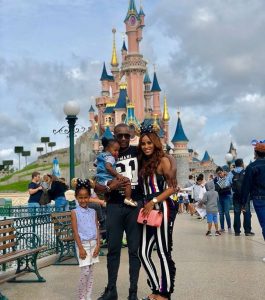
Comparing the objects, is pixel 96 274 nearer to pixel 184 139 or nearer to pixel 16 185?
pixel 184 139

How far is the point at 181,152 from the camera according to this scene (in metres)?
66.8

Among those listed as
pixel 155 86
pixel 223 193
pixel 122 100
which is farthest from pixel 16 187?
pixel 223 193

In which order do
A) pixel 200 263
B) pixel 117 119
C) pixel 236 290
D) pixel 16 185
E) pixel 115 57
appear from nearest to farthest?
pixel 236 290
pixel 200 263
pixel 117 119
pixel 16 185
pixel 115 57

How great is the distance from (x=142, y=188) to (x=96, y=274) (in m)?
2.53

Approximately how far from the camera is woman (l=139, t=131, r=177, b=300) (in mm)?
4586

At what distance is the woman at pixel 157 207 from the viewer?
181 inches

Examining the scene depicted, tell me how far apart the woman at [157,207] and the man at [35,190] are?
6.90 metres

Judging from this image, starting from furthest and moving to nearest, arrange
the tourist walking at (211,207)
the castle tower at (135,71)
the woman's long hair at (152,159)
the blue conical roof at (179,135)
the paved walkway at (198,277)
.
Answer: the castle tower at (135,71) < the blue conical roof at (179,135) < the tourist walking at (211,207) < the paved walkway at (198,277) < the woman's long hair at (152,159)

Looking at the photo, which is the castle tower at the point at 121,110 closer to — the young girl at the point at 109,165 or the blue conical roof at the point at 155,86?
the blue conical roof at the point at 155,86

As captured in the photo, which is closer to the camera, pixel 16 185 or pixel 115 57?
pixel 16 185

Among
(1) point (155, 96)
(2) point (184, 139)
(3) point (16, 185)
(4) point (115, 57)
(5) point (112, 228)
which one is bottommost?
(5) point (112, 228)

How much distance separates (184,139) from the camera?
67.7 meters

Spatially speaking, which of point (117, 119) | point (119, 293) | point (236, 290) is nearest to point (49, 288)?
point (119, 293)

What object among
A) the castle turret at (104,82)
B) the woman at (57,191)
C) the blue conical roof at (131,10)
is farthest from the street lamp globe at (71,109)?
the castle turret at (104,82)
